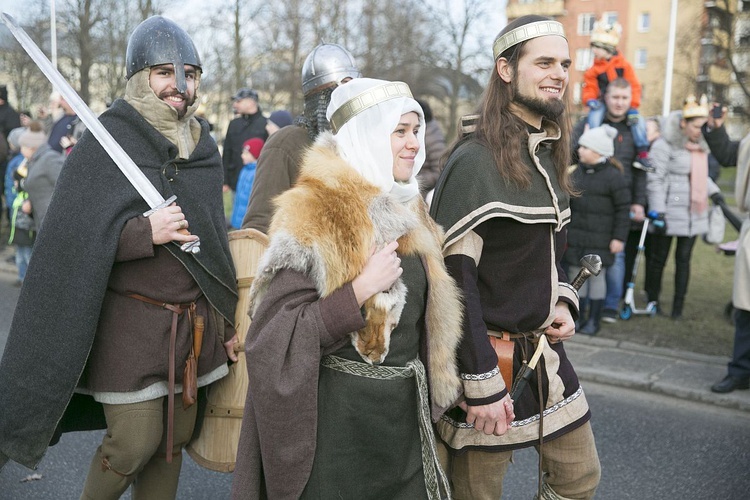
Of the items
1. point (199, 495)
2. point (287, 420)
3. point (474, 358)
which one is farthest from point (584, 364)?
point (287, 420)

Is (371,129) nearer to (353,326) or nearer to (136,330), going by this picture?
(353,326)

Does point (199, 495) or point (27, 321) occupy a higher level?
point (27, 321)

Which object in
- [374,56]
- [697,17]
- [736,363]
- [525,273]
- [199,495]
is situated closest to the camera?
[525,273]

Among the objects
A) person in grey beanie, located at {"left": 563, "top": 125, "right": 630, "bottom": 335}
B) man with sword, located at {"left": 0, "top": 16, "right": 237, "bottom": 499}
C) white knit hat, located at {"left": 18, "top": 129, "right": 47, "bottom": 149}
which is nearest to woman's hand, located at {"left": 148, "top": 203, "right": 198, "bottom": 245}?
man with sword, located at {"left": 0, "top": 16, "right": 237, "bottom": 499}

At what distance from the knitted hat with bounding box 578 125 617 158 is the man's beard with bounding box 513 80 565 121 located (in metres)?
4.17

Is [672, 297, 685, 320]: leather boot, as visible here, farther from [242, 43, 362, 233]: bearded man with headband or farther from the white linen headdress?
the white linen headdress

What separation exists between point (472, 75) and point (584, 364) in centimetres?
2202

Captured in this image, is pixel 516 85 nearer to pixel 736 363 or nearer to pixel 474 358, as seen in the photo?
pixel 474 358

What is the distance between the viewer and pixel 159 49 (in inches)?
111

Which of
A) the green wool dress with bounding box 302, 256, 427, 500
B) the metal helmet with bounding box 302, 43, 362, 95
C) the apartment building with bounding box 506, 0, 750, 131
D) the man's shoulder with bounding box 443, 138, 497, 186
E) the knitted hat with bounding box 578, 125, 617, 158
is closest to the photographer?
the green wool dress with bounding box 302, 256, 427, 500

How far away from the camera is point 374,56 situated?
25625 millimetres

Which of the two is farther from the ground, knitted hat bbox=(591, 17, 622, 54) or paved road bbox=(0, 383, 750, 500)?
knitted hat bbox=(591, 17, 622, 54)

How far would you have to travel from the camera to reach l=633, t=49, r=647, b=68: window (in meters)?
53.2

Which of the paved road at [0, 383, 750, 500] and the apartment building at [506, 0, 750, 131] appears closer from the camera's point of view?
the paved road at [0, 383, 750, 500]
